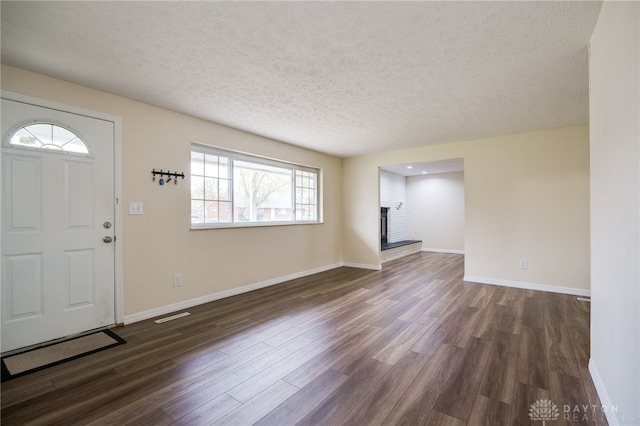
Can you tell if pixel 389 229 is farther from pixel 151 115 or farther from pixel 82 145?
pixel 82 145

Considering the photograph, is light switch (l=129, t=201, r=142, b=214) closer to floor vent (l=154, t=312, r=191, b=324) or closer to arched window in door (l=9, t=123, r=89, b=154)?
arched window in door (l=9, t=123, r=89, b=154)

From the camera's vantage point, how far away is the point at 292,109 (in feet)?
10.8

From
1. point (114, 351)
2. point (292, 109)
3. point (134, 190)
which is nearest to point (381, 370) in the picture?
point (114, 351)

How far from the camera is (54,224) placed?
2.56 meters

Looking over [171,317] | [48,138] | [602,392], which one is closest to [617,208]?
[602,392]

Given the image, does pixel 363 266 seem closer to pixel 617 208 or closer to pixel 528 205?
pixel 528 205

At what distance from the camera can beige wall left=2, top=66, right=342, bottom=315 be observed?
285cm

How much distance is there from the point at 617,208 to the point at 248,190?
3964 mm

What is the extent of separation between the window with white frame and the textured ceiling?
2.35 ft

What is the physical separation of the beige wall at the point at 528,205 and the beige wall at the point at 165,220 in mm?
3332

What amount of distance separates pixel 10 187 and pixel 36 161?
282mm

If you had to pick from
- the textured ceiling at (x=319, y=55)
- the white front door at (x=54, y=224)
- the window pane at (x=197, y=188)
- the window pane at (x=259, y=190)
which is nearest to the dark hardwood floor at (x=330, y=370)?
the white front door at (x=54, y=224)

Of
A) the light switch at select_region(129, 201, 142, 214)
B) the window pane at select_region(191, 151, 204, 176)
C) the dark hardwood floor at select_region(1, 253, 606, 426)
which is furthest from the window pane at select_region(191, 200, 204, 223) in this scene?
the dark hardwood floor at select_region(1, 253, 606, 426)

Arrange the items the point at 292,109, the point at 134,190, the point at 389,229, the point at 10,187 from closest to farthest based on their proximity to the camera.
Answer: the point at 10,187
the point at 134,190
the point at 292,109
the point at 389,229
